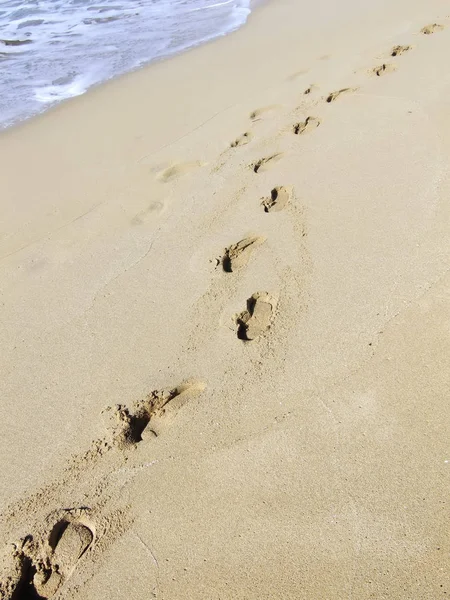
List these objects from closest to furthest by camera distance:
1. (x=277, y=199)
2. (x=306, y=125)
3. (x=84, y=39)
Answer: (x=277, y=199) → (x=306, y=125) → (x=84, y=39)

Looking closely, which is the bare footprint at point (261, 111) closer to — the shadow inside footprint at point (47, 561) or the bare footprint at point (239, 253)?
the bare footprint at point (239, 253)

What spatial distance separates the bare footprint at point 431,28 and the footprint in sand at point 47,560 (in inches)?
203

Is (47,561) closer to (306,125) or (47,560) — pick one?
(47,560)

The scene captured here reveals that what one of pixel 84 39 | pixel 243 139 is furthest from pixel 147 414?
pixel 84 39

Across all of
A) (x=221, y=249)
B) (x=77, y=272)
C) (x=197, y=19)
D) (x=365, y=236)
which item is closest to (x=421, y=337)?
(x=365, y=236)

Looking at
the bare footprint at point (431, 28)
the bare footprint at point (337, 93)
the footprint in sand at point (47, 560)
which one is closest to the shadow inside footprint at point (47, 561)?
the footprint in sand at point (47, 560)

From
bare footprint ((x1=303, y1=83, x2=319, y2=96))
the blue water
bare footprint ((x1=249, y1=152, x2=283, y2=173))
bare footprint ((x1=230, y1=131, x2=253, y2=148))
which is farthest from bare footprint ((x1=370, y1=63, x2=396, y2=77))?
the blue water

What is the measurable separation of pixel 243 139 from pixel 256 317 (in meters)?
1.99

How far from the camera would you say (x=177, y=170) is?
3.95m

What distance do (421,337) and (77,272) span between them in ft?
6.33

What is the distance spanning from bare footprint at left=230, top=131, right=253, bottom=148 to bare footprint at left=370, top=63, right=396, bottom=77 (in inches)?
51.8

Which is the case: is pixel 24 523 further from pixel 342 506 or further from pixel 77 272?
pixel 77 272

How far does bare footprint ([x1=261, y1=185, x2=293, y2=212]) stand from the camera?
3.38 m

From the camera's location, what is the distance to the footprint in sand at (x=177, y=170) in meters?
3.90
